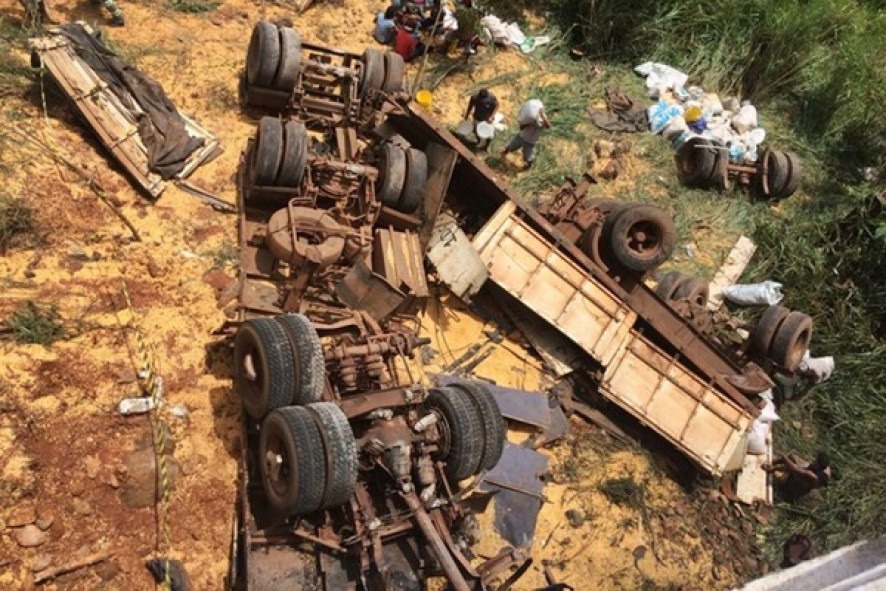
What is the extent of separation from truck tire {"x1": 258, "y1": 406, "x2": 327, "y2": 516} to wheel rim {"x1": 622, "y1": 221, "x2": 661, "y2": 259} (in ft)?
16.1

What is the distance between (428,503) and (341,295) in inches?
99.5

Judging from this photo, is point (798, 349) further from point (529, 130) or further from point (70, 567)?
point (70, 567)

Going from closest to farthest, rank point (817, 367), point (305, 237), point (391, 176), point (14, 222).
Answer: point (14, 222) → point (305, 237) → point (391, 176) → point (817, 367)

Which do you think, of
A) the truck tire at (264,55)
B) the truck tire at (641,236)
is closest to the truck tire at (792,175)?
the truck tire at (641,236)

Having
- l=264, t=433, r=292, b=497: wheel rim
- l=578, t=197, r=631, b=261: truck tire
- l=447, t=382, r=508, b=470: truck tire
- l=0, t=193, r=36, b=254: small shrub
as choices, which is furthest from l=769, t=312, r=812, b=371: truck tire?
l=0, t=193, r=36, b=254: small shrub

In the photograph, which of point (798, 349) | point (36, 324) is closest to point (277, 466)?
point (36, 324)

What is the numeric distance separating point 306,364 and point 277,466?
859 millimetres

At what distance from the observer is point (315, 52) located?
32.3 ft

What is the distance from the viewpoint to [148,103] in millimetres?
8258

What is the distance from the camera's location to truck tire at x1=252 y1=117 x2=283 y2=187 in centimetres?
766

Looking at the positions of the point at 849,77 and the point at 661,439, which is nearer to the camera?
the point at 661,439

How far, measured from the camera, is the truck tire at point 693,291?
910cm

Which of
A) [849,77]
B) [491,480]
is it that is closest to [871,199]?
[849,77]

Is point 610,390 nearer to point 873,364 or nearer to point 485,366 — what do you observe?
point 485,366
